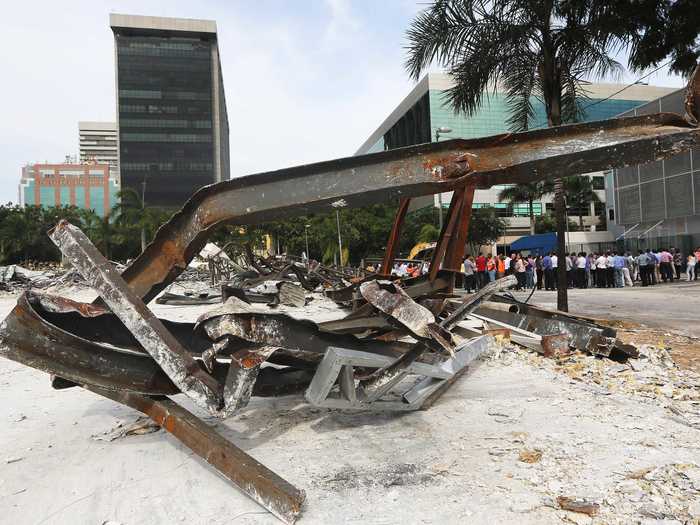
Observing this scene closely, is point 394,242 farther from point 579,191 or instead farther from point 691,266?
point 579,191

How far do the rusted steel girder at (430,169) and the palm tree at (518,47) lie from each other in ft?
21.7

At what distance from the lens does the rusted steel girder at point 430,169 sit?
2635mm

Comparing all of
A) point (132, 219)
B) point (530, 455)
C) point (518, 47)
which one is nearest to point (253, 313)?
point (530, 455)

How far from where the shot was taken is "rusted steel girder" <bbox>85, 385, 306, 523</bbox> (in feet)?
7.73

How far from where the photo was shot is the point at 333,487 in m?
2.64

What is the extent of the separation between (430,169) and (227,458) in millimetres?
1961

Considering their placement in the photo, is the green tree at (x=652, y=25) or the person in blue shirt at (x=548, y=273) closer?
the green tree at (x=652, y=25)

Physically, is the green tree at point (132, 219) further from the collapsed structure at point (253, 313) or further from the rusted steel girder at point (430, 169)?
the rusted steel girder at point (430, 169)

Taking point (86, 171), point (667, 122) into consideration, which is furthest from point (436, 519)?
point (86, 171)

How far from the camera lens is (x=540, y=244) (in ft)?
104

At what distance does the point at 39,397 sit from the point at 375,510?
405 centimetres

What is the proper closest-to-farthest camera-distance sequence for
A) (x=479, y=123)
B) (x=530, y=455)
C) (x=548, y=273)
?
(x=530, y=455)
(x=548, y=273)
(x=479, y=123)

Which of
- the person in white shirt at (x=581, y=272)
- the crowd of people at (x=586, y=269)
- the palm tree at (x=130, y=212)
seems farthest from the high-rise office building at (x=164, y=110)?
the person in white shirt at (x=581, y=272)

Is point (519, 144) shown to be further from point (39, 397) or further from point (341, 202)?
point (39, 397)
